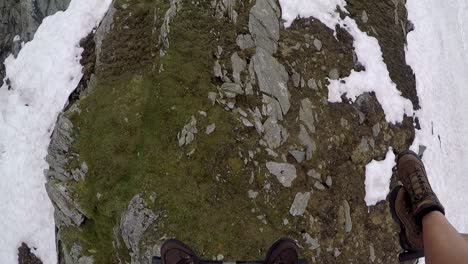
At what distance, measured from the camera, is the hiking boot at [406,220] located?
22.0ft

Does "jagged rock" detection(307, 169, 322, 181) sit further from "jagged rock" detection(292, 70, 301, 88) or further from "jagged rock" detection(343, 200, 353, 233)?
"jagged rock" detection(292, 70, 301, 88)

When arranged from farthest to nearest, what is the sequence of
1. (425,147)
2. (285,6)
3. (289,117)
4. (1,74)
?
(1,74), (425,147), (285,6), (289,117)

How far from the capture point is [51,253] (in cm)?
952

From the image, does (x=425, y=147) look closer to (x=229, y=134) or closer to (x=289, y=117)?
(x=289, y=117)

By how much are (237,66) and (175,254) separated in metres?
3.85

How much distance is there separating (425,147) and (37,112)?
31.8ft

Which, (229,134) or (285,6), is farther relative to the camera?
(285,6)

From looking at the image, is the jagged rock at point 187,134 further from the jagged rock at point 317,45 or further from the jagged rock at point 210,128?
the jagged rock at point 317,45

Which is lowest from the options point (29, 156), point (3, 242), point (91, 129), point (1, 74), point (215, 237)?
point (215, 237)

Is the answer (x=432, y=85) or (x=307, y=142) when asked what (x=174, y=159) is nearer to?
(x=307, y=142)

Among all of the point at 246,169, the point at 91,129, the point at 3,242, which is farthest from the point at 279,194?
the point at 3,242

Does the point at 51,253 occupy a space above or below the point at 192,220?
above

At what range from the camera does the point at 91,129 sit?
8.50 metres

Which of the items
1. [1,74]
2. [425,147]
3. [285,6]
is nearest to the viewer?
[285,6]
